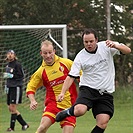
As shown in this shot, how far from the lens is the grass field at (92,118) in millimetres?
13680

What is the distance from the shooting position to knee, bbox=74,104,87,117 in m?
8.57

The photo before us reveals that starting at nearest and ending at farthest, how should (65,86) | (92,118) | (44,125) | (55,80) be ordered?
(65,86) < (44,125) < (55,80) < (92,118)

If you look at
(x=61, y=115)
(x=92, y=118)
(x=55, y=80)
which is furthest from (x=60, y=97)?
(x=92, y=118)

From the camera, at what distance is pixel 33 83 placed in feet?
31.1

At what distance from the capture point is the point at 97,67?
8.80 meters

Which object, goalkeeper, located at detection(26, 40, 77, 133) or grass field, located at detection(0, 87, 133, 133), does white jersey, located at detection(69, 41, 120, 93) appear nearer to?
goalkeeper, located at detection(26, 40, 77, 133)

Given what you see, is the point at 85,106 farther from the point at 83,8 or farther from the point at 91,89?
the point at 83,8

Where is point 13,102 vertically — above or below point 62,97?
below

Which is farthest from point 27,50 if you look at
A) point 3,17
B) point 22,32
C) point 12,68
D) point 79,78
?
point 79,78

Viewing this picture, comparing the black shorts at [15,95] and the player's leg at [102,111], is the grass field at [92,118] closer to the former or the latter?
the black shorts at [15,95]

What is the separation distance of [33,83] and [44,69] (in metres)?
0.28

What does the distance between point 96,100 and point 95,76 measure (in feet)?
1.16

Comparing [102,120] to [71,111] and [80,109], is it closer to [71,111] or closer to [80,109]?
[80,109]

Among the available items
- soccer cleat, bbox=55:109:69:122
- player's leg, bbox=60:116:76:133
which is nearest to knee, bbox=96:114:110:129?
soccer cleat, bbox=55:109:69:122
